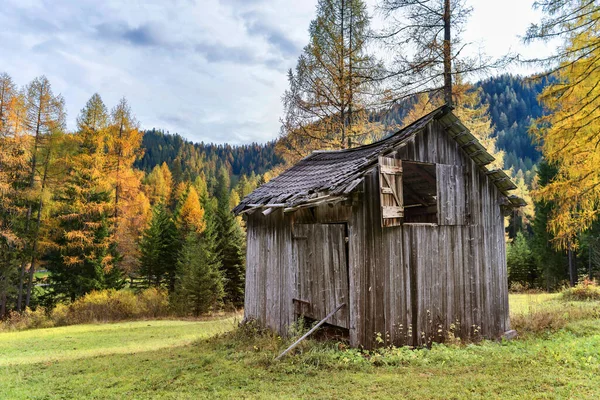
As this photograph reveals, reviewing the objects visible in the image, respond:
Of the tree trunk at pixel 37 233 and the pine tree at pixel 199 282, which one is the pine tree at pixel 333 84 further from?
the tree trunk at pixel 37 233

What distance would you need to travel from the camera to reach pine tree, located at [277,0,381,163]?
1703 cm

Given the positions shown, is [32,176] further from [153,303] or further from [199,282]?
[199,282]

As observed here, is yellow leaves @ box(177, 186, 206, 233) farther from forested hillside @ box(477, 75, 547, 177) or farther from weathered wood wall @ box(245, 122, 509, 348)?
forested hillside @ box(477, 75, 547, 177)

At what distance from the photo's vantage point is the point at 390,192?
8039mm

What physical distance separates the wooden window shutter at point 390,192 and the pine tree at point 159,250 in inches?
1040

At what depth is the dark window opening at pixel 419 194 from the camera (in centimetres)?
1068

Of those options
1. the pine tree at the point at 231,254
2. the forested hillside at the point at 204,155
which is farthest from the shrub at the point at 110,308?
the forested hillside at the point at 204,155

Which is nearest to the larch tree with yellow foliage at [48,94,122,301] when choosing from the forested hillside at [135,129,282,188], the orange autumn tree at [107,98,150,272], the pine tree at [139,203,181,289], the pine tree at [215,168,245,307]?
the orange autumn tree at [107,98,150,272]

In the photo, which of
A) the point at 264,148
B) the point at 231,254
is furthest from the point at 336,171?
the point at 264,148

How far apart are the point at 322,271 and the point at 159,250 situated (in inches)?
1022

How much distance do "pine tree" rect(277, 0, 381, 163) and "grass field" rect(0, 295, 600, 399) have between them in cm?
1075

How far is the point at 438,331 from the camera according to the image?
8.41m

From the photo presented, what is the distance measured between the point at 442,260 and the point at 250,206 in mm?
5244

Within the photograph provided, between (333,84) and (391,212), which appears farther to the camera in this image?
(333,84)
